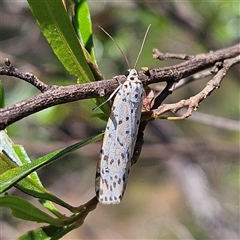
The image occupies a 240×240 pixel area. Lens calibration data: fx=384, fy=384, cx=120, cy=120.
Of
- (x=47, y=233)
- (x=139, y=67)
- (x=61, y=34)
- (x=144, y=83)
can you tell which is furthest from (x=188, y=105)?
(x=139, y=67)

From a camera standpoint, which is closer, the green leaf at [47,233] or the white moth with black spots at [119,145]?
the green leaf at [47,233]

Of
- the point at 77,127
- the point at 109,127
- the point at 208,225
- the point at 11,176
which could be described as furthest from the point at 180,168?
the point at 11,176

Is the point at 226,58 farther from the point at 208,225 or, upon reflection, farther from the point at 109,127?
the point at 208,225

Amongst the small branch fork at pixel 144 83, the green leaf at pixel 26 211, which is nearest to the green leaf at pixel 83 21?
the small branch fork at pixel 144 83

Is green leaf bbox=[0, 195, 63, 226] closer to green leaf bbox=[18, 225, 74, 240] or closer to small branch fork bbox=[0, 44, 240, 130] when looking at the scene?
green leaf bbox=[18, 225, 74, 240]

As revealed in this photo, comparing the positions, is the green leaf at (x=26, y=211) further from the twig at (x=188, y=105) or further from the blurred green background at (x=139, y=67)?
the blurred green background at (x=139, y=67)

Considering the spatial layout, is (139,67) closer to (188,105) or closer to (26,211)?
(188,105)
